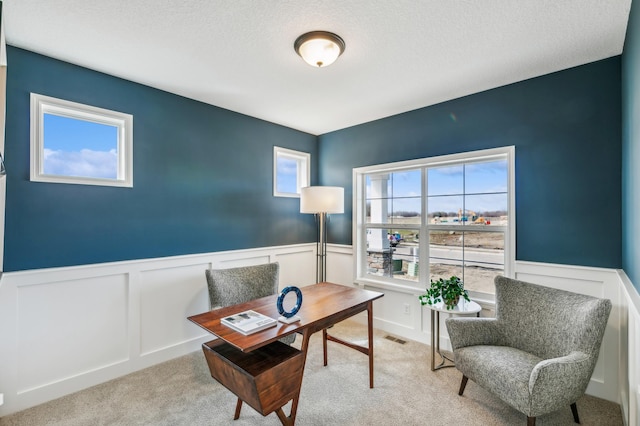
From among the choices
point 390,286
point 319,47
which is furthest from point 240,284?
point 319,47

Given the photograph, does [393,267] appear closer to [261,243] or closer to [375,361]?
[375,361]

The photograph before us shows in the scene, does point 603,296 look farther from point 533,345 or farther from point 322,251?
point 322,251

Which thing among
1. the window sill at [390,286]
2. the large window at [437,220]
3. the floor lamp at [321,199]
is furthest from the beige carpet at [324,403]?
the floor lamp at [321,199]

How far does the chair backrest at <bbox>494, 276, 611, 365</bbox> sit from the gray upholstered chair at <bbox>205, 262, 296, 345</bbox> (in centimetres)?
175

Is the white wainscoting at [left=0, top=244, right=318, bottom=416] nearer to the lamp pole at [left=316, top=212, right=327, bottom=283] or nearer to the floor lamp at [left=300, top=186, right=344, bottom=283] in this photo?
the floor lamp at [left=300, top=186, right=344, bottom=283]

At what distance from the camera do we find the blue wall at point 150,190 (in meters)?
2.12

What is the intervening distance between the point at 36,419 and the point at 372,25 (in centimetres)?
346

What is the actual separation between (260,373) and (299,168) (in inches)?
121

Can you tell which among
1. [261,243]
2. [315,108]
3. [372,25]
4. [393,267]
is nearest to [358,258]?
[393,267]

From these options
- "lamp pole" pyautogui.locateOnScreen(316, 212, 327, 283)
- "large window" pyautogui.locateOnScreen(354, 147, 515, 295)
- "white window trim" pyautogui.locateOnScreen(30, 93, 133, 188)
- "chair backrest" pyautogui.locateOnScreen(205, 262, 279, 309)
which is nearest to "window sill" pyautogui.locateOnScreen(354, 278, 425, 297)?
"large window" pyautogui.locateOnScreen(354, 147, 515, 295)

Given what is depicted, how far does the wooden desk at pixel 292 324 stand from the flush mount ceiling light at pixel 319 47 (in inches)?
70.6

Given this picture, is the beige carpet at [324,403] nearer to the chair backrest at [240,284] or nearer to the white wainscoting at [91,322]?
the white wainscoting at [91,322]

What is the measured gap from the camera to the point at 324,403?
84.5 inches

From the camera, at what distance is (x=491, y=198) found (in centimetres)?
284
